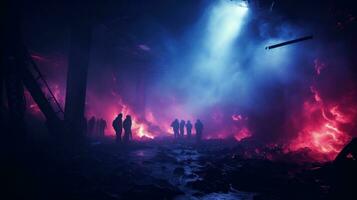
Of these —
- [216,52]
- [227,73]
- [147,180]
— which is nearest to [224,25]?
[216,52]

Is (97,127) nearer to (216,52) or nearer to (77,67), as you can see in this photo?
(77,67)

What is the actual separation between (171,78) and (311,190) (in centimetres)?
3391

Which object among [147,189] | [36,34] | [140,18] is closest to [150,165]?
[147,189]

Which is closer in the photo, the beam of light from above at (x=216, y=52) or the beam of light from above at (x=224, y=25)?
the beam of light from above at (x=224, y=25)

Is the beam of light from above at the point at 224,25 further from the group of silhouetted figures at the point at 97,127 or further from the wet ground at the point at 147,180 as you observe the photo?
the wet ground at the point at 147,180

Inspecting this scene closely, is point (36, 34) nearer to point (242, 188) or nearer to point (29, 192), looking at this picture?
point (29, 192)

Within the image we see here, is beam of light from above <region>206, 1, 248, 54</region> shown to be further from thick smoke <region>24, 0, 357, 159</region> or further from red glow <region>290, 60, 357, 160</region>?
red glow <region>290, 60, 357, 160</region>

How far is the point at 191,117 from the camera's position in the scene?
43.2m

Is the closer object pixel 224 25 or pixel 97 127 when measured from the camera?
pixel 97 127

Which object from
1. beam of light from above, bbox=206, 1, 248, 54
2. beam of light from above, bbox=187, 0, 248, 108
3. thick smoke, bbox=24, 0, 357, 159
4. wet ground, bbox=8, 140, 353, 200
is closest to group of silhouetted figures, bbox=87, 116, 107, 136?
thick smoke, bbox=24, 0, 357, 159

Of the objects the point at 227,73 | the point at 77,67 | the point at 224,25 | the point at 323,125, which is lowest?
the point at 323,125

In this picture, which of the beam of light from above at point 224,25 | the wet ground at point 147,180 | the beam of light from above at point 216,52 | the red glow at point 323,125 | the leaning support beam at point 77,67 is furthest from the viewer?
the beam of light from above at point 216,52

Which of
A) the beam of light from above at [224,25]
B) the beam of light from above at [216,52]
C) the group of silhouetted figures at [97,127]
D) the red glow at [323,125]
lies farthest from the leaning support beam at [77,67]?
the red glow at [323,125]

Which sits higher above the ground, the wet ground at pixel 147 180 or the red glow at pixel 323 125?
the red glow at pixel 323 125
